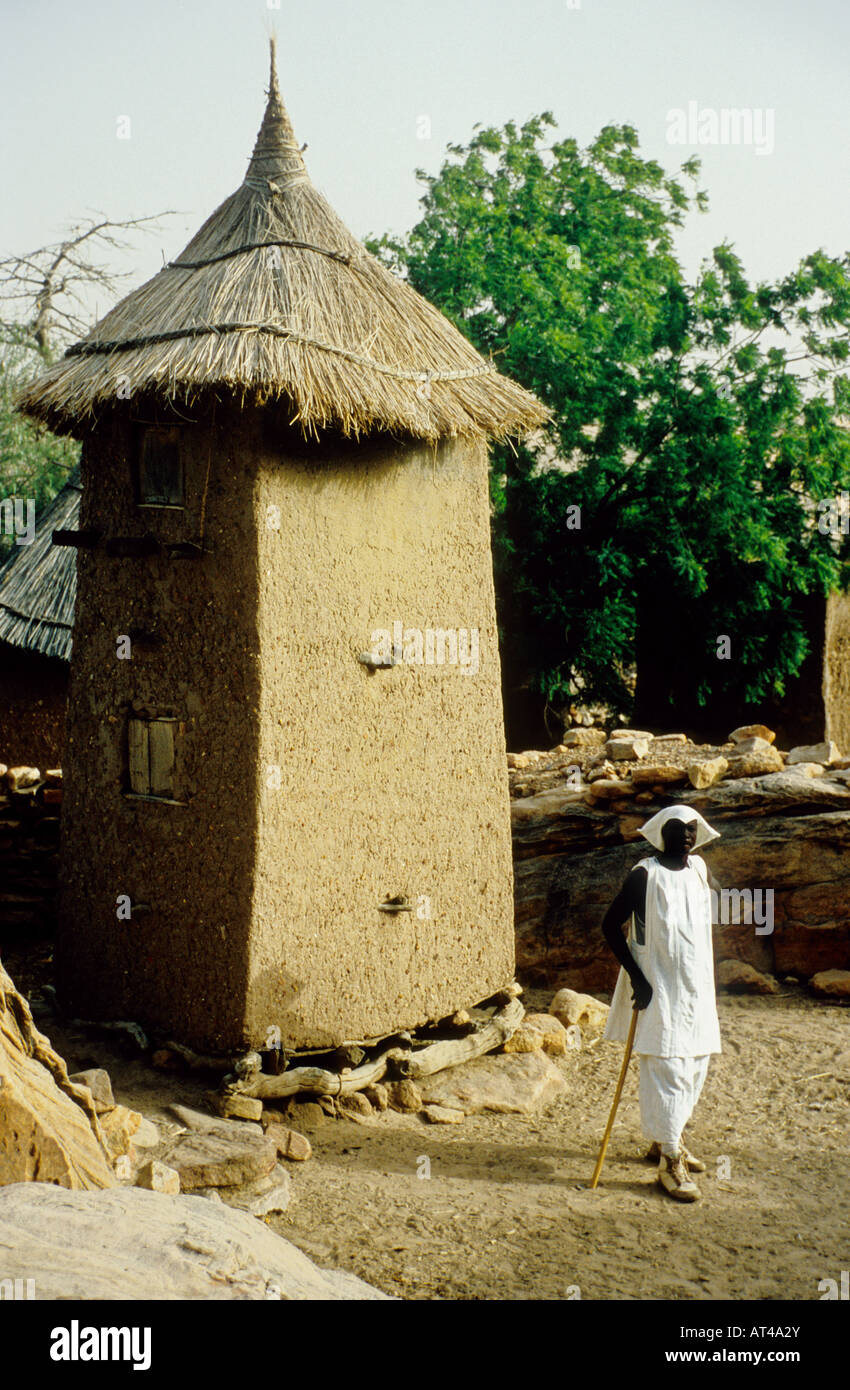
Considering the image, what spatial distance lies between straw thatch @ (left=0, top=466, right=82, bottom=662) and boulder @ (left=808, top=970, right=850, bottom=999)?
22.8ft

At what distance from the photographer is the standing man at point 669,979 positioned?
5.55m

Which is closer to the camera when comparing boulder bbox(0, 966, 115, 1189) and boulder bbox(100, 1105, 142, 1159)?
boulder bbox(0, 966, 115, 1189)

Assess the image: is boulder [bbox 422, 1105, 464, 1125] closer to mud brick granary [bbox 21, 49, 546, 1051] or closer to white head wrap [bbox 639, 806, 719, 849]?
mud brick granary [bbox 21, 49, 546, 1051]

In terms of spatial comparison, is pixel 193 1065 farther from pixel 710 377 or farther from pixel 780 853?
pixel 710 377

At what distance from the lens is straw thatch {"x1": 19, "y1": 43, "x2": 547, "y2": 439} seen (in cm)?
604

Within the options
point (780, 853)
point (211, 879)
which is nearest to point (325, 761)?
point (211, 879)

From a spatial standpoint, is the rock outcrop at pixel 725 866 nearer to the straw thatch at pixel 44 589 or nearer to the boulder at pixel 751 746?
the boulder at pixel 751 746

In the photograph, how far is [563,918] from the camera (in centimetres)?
908

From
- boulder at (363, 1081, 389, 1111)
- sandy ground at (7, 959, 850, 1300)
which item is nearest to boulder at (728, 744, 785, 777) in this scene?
sandy ground at (7, 959, 850, 1300)

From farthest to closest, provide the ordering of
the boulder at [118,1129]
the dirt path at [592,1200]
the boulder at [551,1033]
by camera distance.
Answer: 1. the boulder at [551,1033]
2. the boulder at [118,1129]
3. the dirt path at [592,1200]

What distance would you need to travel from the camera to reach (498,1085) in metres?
6.87

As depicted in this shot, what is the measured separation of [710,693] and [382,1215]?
8607 millimetres


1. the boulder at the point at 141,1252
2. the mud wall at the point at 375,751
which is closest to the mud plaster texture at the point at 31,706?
the mud wall at the point at 375,751

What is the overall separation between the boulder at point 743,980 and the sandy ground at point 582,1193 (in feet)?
3.42
